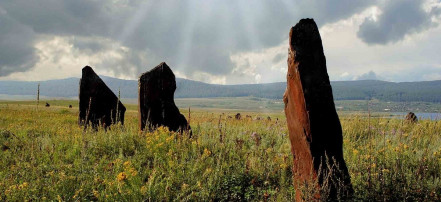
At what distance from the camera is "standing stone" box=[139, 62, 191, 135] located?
12.1 meters

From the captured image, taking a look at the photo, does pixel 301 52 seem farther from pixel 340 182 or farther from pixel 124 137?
pixel 124 137

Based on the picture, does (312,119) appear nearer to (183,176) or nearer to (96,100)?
(183,176)

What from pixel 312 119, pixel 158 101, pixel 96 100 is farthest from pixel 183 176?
pixel 96 100

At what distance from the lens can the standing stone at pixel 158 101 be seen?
1211 cm

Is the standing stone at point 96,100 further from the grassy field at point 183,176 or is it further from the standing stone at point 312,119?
the standing stone at point 312,119

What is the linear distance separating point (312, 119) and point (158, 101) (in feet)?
26.0

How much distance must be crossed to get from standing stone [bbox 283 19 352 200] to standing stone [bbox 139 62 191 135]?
274 inches

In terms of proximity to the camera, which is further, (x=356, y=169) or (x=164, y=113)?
(x=164, y=113)

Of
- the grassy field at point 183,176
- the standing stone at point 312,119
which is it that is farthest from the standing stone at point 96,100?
the standing stone at point 312,119

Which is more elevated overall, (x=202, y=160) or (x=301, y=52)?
(x=301, y=52)

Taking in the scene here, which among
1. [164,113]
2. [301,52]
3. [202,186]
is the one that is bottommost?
[202,186]

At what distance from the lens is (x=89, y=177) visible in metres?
6.61

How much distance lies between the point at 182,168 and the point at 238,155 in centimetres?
176

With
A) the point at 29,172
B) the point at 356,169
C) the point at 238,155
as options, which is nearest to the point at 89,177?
the point at 29,172
